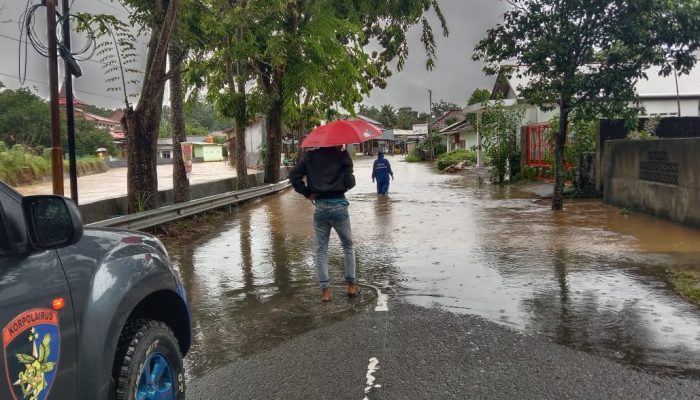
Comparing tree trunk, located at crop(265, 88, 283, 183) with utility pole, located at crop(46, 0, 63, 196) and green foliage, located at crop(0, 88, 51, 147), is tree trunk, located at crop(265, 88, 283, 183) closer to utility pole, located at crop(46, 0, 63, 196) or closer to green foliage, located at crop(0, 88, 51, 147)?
utility pole, located at crop(46, 0, 63, 196)

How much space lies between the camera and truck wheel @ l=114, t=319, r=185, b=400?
8.82 ft

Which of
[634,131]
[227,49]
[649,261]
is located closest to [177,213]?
[227,49]

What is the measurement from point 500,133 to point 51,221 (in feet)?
67.9

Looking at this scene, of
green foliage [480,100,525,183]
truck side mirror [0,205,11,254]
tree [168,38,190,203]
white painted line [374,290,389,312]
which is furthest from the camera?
green foliage [480,100,525,183]

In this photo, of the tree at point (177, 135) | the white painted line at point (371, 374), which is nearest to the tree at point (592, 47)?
the tree at point (177, 135)

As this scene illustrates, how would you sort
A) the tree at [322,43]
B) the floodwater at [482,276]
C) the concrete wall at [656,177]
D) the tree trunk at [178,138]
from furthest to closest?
the tree at [322,43]
the tree trunk at [178,138]
the concrete wall at [656,177]
the floodwater at [482,276]

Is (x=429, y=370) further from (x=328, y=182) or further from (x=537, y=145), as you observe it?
(x=537, y=145)

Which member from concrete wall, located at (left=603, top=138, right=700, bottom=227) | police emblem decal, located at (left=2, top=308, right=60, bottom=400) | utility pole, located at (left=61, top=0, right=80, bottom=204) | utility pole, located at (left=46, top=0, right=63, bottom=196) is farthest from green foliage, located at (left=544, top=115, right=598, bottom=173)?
police emblem decal, located at (left=2, top=308, right=60, bottom=400)

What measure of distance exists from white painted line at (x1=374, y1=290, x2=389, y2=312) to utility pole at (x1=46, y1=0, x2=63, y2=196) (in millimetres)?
4457

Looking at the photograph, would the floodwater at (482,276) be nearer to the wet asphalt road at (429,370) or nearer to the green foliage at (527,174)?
the wet asphalt road at (429,370)

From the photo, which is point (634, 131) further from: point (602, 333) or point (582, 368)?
point (582, 368)

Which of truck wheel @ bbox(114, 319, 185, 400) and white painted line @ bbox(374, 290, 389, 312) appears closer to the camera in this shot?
truck wheel @ bbox(114, 319, 185, 400)

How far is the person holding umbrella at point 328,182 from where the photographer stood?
6012 mm

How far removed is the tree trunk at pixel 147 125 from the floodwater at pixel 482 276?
3.95 ft
